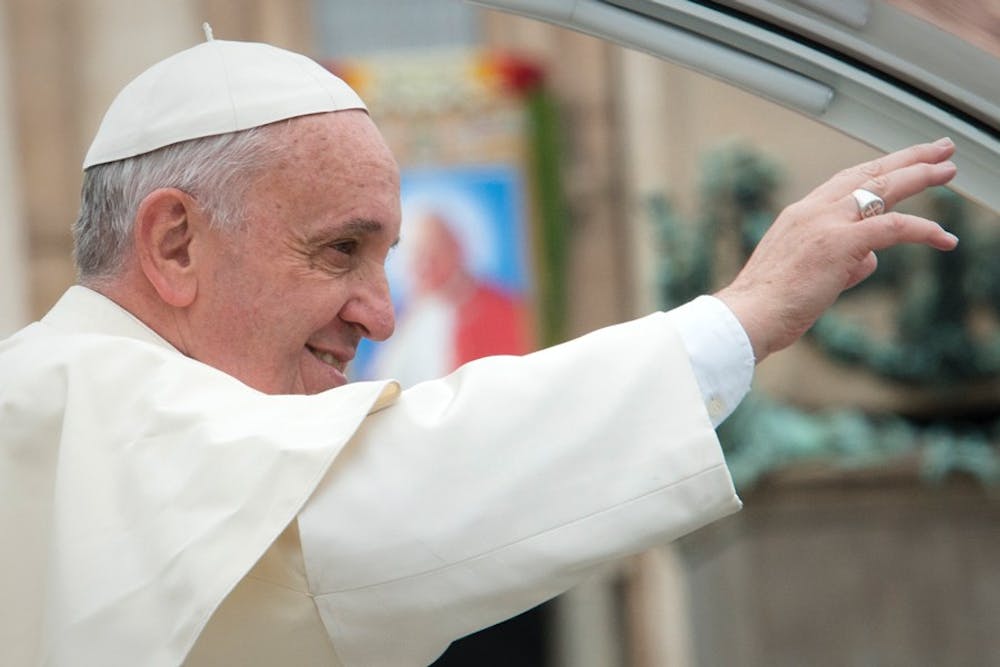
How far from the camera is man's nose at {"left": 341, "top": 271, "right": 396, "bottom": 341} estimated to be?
2742 mm

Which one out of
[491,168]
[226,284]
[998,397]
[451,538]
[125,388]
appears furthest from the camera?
[491,168]

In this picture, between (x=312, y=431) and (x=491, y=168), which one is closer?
(x=312, y=431)

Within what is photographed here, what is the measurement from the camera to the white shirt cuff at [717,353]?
92.7 inches

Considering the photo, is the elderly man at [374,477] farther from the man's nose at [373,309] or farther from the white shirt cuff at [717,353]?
the man's nose at [373,309]

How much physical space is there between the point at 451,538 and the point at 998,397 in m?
10.0

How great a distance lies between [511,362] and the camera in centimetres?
239

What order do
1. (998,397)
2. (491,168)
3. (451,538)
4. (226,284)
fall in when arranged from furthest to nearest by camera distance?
(491,168) → (998,397) → (226,284) → (451,538)

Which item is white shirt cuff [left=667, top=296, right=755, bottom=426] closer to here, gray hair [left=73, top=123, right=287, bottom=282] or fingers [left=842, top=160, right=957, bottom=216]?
fingers [left=842, top=160, right=957, bottom=216]

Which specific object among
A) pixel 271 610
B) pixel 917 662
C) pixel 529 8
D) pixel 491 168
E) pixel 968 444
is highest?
pixel 529 8

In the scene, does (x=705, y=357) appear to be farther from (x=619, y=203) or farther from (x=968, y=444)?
(x=619, y=203)

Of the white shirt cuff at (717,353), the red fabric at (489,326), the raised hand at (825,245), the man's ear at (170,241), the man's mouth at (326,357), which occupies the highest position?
the raised hand at (825,245)

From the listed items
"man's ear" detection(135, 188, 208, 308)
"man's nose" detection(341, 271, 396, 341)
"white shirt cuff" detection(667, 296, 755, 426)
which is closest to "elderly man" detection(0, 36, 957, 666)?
"white shirt cuff" detection(667, 296, 755, 426)

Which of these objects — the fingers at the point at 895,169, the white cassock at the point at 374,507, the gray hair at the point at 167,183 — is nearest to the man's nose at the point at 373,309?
the gray hair at the point at 167,183

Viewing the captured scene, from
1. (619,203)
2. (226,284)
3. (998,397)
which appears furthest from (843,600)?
(226,284)
